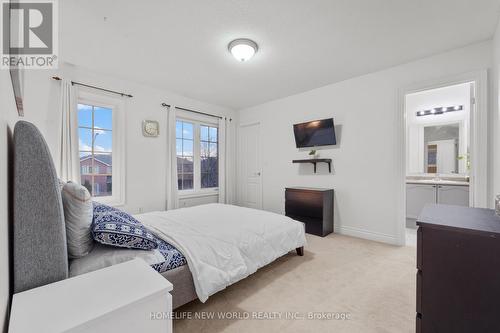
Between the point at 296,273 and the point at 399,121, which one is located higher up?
the point at 399,121

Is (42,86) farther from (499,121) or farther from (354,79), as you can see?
(499,121)

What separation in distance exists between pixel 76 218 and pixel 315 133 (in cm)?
363

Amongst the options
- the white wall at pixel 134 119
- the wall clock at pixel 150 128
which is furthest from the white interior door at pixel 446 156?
the wall clock at pixel 150 128

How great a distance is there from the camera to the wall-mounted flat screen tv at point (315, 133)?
12.5 ft

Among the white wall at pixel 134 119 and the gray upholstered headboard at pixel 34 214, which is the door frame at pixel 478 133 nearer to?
the gray upholstered headboard at pixel 34 214

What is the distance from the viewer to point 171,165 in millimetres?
4137

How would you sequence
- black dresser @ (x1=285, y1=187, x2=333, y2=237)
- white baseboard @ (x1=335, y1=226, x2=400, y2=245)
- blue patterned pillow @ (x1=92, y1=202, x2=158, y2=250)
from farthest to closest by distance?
black dresser @ (x1=285, y1=187, x2=333, y2=237) → white baseboard @ (x1=335, y1=226, x2=400, y2=245) → blue patterned pillow @ (x1=92, y1=202, x2=158, y2=250)

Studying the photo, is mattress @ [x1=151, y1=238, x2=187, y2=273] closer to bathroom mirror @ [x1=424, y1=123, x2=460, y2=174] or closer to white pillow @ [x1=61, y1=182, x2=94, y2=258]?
white pillow @ [x1=61, y1=182, x2=94, y2=258]

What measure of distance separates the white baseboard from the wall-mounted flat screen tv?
1475 mm

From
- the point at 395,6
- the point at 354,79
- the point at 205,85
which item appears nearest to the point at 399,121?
the point at 354,79

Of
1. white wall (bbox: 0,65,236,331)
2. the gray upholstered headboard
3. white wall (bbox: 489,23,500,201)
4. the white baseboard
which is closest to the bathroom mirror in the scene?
white wall (bbox: 489,23,500,201)

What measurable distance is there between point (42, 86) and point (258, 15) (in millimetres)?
2925

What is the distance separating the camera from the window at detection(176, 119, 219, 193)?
4516mm

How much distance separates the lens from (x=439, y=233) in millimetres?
1207
